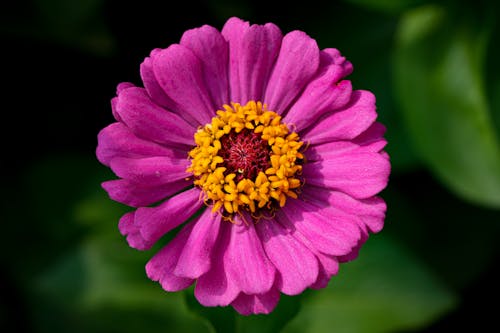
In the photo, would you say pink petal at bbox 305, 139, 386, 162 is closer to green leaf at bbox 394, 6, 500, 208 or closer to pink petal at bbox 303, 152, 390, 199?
pink petal at bbox 303, 152, 390, 199

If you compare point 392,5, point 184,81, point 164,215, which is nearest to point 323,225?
point 164,215

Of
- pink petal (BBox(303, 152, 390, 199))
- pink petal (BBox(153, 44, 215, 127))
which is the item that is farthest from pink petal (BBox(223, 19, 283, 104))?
pink petal (BBox(303, 152, 390, 199))

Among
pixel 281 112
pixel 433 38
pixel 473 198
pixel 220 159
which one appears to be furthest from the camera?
pixel 433 38

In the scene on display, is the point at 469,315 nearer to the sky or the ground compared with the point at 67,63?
nearer to the ground

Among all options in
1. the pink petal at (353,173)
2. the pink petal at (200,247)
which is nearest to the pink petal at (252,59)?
the pink petal at (353,173)

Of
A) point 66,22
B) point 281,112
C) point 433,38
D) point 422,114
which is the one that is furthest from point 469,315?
point 66,22

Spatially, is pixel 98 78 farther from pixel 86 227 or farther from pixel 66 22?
pixel 86 227
